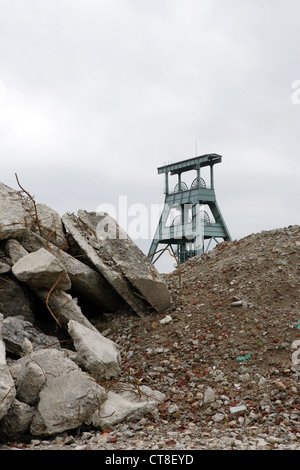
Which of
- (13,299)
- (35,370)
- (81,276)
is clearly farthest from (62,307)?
(35,370)

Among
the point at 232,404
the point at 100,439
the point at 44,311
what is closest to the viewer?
the point at 100,439

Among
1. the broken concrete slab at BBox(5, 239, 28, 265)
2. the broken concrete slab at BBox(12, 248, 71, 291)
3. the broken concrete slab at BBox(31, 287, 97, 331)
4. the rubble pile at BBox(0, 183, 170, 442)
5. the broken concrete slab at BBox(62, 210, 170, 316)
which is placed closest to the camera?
the rubble pile at BBox(0, 183, 170, 442)

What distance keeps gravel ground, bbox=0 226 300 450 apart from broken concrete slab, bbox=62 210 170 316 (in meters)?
0.29

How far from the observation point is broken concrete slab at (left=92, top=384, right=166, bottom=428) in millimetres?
5199

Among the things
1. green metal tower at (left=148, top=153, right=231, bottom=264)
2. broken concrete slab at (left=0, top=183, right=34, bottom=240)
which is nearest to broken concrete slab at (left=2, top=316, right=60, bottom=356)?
broken concrete slab at (left=0, top=183, right=34, bottom=240)

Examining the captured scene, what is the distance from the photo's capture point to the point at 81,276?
7.53 m

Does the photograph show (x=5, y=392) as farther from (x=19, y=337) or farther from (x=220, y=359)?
(x=220, y=359)

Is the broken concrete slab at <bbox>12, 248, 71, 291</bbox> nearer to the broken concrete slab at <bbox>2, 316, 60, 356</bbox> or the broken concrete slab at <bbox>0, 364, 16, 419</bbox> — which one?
the broken concrete slab at <bbox>2, 316, 60, 356</bbox>

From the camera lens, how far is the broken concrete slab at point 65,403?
4965mm

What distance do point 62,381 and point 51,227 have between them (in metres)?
3.48

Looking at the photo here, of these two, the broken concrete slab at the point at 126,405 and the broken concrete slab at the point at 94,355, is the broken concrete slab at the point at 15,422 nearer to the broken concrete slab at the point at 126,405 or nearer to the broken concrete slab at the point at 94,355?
the broken concrete slab at the point at 126,405

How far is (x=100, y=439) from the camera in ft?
15.7

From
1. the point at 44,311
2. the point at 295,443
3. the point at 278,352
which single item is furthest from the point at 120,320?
the point at 295,443

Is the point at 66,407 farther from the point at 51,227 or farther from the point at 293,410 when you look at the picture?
the point at 51,227
